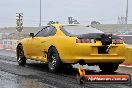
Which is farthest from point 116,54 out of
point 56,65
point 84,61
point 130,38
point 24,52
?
point 130,38

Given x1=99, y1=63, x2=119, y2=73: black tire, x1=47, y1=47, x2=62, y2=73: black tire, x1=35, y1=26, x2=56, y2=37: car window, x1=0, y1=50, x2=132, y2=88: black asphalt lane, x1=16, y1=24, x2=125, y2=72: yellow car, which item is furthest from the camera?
x1=35, y1=26, x2=56, y2=37: car window

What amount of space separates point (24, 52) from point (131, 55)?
13.3 ft

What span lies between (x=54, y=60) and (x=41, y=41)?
1100mm

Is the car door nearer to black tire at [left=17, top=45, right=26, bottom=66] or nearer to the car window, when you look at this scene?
the car window

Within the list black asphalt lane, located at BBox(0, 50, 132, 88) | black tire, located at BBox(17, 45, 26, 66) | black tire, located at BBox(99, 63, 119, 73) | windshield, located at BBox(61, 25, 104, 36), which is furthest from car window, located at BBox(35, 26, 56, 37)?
black tire, located at BBox(99, 63, 119, 73)

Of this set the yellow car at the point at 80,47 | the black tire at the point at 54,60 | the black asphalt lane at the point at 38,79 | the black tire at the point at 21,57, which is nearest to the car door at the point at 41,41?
the yellow car at the point at 80,47

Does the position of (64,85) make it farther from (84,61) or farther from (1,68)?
(1,68)

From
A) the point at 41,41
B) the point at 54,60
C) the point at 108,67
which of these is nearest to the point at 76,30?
the point at 54,60

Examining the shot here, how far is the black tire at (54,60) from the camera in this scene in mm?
11148

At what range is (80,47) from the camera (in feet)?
34.4

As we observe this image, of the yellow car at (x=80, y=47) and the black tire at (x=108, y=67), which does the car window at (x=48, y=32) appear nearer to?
the yellow car at (x=80, y=47)

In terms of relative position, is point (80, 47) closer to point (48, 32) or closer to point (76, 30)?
point (76, 30)

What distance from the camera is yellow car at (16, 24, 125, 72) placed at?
10.5m

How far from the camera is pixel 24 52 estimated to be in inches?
535
